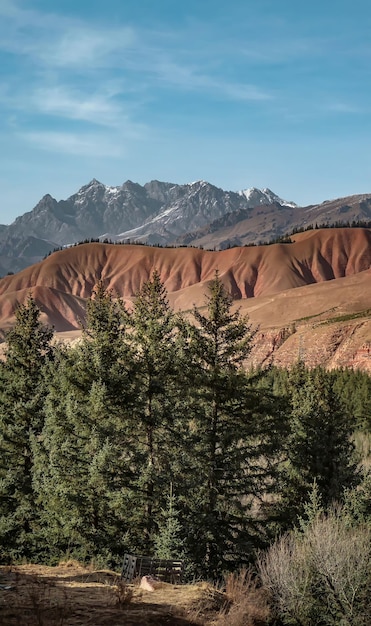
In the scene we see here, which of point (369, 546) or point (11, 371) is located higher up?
point (11, 371)

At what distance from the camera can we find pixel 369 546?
57.0 feet

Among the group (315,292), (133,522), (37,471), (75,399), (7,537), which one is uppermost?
(315,292)

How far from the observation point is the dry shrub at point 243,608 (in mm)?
13297

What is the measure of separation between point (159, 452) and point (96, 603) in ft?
30.3

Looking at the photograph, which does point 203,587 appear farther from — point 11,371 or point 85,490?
point 11,371

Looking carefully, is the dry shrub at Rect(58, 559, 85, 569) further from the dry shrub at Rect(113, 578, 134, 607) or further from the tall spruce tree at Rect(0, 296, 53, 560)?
the dry shrub at Rect(113, 578, 134, 607)

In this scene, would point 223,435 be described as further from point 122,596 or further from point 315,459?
point 122,596

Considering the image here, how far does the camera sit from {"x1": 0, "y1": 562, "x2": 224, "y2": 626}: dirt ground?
12047 mm

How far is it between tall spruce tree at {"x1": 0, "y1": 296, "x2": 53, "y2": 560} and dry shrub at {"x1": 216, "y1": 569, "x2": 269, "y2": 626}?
33.7 ft

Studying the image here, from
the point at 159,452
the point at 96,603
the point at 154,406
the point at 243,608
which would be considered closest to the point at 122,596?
the point at 96,603

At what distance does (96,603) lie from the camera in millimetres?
13289

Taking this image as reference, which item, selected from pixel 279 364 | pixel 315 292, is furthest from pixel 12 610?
pixel 315 292

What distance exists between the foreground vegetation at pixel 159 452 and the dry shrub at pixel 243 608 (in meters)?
1.67

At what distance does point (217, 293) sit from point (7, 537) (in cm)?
1330
